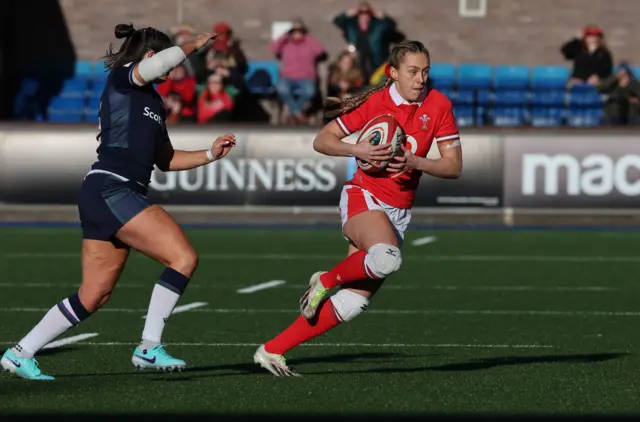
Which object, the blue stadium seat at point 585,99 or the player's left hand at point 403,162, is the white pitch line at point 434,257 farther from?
the player's left hand at point 403,162

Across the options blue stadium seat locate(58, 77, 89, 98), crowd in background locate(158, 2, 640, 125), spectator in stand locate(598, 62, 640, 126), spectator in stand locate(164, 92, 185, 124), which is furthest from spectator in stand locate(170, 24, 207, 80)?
spectator in stand locate(598, 62, 640, 126)

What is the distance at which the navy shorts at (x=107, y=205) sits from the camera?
8.20 m

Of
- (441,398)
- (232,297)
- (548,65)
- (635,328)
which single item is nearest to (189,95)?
(548,65)

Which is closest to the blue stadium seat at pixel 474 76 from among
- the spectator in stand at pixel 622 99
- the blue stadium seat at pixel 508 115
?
the blue stadium seat at pixel 508 115

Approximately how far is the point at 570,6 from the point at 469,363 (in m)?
19.1

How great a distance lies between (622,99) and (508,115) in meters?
2.04

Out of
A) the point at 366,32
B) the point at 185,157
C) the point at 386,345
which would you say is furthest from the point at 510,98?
the point at 185,157

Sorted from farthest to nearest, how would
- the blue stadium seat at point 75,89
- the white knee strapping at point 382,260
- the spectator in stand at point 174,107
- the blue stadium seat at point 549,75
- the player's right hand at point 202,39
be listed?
the blue stadium seat at point 75,89
the blue stadium seat at point 549,75
the spectator in stand at point 174,107
the player's right hand at point 202,39
the white knee strapping at point 382,260

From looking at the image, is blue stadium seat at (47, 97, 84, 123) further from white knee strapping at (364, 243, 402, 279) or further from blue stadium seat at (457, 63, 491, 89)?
white knee strapping at (364, 243, 402, 279)

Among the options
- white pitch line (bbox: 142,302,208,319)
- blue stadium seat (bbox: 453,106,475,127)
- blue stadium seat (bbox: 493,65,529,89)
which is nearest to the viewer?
white pitch line (bbox: 142,302,208,319)

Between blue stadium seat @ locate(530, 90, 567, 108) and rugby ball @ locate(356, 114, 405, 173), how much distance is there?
16.7m

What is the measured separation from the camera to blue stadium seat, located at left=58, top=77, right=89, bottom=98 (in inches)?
998

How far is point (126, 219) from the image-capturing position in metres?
8.19

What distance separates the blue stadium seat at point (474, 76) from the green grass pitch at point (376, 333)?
6.22 m
